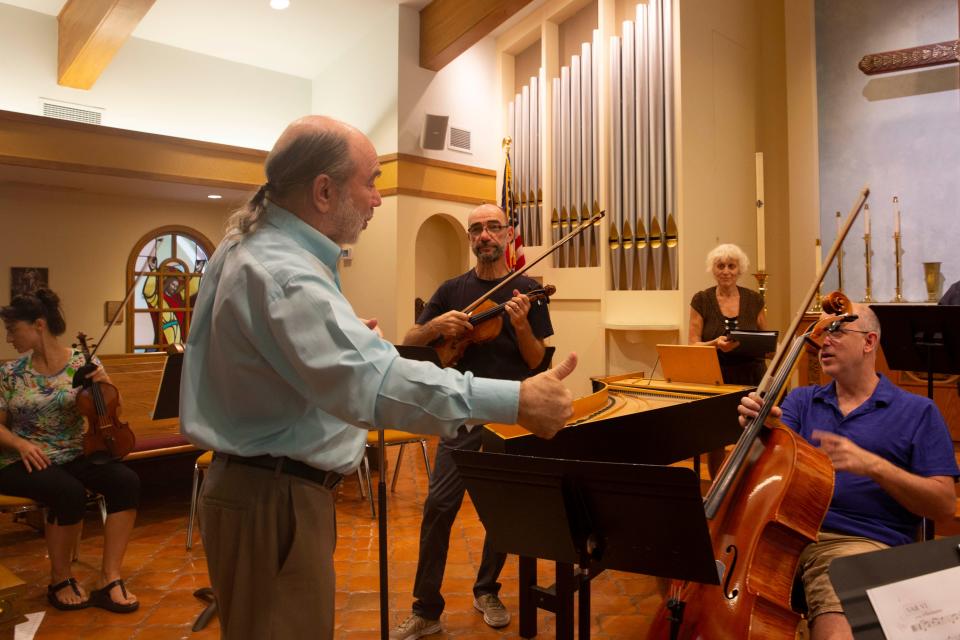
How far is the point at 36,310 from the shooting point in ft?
11.6

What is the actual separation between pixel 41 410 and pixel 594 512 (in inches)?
119

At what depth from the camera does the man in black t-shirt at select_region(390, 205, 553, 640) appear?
2844 millimetres

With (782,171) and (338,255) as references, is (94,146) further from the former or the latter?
(782,171)

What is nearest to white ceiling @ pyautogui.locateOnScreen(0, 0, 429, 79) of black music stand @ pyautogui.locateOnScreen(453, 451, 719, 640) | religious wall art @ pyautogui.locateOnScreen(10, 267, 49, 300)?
religious wall art @ pyautogui.locateOnScreen(10, 267, 49, 300)

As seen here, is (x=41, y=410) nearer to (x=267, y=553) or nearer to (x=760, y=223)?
(x=267, y=553)

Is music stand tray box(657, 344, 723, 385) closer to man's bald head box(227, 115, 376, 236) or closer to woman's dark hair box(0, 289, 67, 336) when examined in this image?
man's bald head box(227, 115, 376, 236)

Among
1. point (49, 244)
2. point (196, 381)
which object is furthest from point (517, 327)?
point (49, 244)

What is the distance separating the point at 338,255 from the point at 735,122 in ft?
18.8

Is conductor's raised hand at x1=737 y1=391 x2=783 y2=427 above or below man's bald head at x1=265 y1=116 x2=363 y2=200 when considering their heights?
below

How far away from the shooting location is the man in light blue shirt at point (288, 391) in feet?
4.26

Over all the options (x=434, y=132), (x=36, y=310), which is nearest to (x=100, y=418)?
(x=36, y=310)

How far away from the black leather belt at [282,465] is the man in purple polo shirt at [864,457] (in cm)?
135

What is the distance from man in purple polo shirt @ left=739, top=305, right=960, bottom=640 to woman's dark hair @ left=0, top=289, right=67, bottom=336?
324cm

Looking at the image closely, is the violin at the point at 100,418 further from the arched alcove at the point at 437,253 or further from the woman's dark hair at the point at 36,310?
the arched alcove at the point at 437,253
